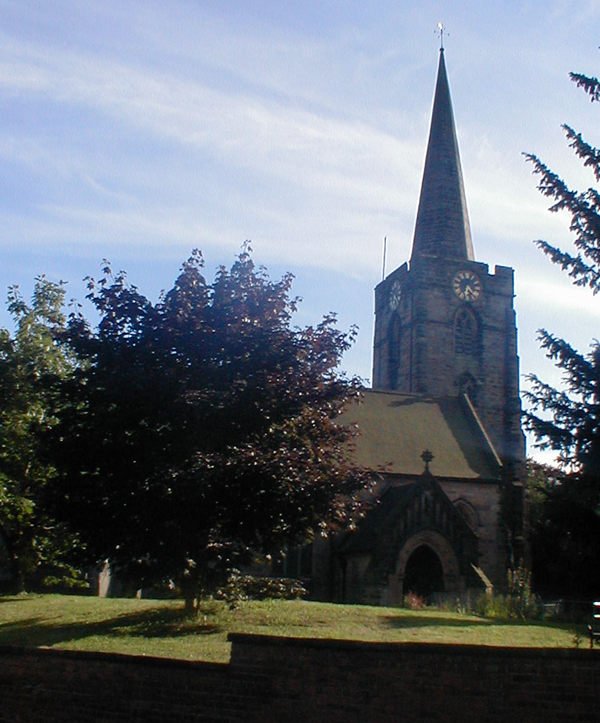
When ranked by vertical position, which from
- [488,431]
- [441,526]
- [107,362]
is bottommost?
[441,526]

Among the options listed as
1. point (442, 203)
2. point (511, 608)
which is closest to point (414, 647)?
point (511, 608)

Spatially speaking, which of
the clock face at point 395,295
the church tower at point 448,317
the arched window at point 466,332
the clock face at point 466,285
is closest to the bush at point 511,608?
the church tower at point 448,317

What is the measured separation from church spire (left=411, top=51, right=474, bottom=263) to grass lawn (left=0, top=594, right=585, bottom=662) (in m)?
35.2

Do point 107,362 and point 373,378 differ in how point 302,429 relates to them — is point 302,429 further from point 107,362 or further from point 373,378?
point 373,378

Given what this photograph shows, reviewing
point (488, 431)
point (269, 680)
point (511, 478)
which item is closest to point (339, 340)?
point (269, 680)

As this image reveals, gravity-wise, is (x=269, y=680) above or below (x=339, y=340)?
below

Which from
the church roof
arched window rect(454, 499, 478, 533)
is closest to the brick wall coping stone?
the church roof

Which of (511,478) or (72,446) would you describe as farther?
(511,478)

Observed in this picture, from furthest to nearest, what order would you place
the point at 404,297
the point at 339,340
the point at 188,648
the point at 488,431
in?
1. the point at 404,297
2. the point at 488,431
3. the point at 339,340
4. the point at 188,648

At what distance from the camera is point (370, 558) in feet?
101

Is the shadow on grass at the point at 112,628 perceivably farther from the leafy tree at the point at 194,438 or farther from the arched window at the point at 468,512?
the arched window at the point at 468,512

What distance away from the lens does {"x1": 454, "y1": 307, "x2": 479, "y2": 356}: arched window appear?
50406 mm

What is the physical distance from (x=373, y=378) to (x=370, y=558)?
24471 mm

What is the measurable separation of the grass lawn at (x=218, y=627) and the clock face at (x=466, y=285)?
107ft
